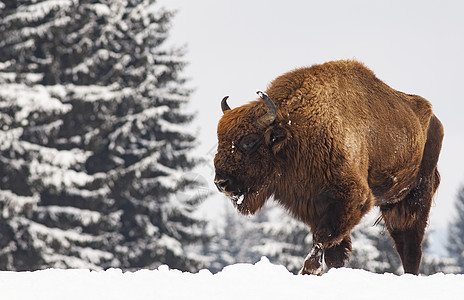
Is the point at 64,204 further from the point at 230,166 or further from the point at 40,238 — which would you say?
the point at 230,166

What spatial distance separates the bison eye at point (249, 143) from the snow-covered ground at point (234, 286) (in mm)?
1987

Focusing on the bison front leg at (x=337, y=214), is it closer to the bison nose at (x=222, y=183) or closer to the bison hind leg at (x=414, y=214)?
the bison nose at (x=222, y=183)

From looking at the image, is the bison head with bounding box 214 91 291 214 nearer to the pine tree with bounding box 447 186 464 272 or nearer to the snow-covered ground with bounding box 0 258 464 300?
the snow-covered ground with bounding box 0 258 464 300

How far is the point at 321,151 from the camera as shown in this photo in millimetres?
5777

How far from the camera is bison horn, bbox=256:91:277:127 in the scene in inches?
229

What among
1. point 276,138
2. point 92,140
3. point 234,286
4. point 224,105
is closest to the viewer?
point 234,286

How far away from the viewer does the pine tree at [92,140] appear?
1973 centimetres

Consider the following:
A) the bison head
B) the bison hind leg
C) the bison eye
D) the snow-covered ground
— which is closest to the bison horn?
the bison head

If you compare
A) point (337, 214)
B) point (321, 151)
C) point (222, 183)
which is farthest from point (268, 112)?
point (337, 214)

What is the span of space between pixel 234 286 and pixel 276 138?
260 cm

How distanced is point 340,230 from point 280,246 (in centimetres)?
2182

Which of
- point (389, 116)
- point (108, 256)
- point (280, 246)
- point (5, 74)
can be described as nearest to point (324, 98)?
point (389, 116)

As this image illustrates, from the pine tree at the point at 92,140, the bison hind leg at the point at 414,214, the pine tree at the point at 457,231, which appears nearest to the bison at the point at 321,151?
the bison hind leg at the point at 414,214

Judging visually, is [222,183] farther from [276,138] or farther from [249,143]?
[276,138]
